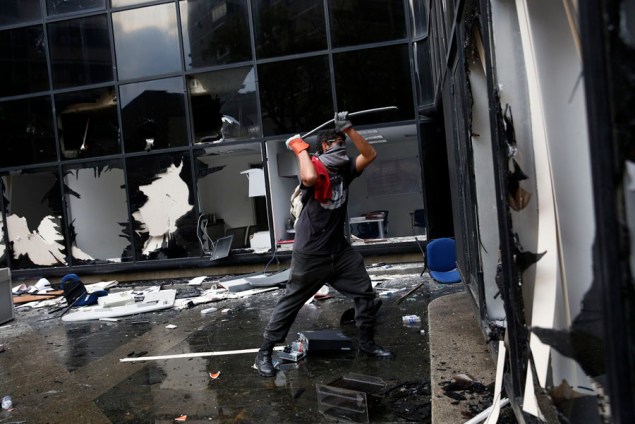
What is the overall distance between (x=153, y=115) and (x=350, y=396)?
29.2 ft

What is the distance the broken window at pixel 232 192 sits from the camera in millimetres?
10719

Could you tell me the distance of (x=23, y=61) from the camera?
1153 cm

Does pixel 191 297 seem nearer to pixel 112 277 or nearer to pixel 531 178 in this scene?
pixel 112 277

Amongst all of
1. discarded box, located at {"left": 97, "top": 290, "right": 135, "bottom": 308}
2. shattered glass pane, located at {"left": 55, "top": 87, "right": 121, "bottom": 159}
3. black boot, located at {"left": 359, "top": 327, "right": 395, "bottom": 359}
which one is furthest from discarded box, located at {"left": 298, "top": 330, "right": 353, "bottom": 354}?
shattered glass pane, located at {"left": 55, "top": 87, "right": 121, "bottom": 159}

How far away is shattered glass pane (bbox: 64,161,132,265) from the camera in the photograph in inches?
450

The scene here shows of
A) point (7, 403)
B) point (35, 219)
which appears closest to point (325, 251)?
point (7, 403)

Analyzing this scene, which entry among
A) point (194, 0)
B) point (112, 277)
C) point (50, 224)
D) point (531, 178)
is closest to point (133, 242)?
point (112, 277)

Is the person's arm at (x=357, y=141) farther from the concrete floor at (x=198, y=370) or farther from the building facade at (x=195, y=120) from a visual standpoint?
the building facade at (x=195, y=120)

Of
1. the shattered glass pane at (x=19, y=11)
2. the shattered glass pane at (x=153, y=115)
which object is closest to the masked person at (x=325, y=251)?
the shattered glass pane at (x=153, y=115)

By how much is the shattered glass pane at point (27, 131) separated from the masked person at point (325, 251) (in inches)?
352

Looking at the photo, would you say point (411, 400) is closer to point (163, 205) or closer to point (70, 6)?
point (163, 205)

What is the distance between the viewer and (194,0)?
35.2 ft

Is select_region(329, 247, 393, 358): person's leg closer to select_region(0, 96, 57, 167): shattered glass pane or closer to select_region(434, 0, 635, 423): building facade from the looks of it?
select_region(434, 0, 635, 423): building facade

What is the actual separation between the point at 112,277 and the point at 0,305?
11.4 ft
